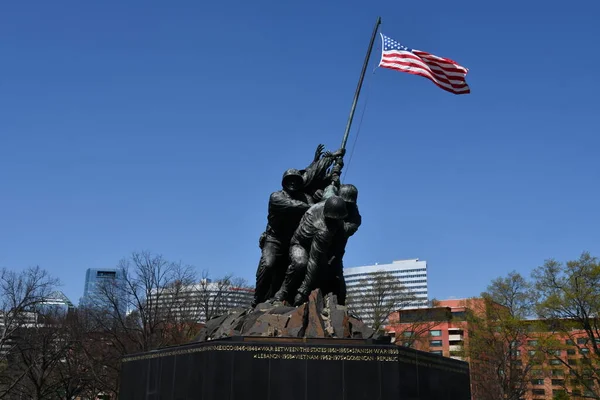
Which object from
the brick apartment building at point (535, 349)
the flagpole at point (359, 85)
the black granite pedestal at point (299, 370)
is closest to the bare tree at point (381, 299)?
the brick apartment building at point (535, 349)

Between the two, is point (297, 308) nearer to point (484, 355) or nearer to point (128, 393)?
point (128, 393)

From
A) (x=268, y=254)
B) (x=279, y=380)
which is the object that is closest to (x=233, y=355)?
(x=279, y=380)

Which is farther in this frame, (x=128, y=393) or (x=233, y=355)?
(x=128, y=393)

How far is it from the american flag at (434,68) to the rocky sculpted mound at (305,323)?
7.75 m

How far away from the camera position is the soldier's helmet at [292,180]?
13875 mm

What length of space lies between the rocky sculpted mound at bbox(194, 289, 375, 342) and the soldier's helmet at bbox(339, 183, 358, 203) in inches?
93.8

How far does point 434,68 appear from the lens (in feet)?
55.4

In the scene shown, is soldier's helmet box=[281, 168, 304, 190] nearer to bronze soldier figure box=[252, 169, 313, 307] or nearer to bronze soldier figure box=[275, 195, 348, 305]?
bronze soldier figure box=[252, 169, 313, 307]

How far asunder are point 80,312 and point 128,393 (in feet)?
113

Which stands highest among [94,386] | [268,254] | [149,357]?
[268,254]

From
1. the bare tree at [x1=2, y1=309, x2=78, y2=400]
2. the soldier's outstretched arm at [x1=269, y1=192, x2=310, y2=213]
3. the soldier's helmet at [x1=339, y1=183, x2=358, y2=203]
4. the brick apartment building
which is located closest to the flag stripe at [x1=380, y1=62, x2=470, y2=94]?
the soldier's helmet at [x1=339, y1=183, x2=358, y2=203]

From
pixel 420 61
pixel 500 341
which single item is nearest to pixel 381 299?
pixel 500 341

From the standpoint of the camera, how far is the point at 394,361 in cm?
1003

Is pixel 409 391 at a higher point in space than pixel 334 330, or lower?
lower
